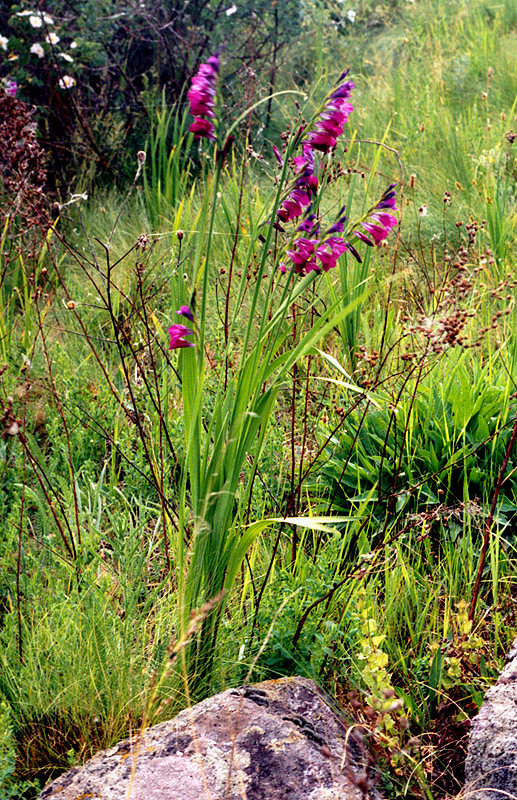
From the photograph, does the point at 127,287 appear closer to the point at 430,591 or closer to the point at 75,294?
the point at 75,294

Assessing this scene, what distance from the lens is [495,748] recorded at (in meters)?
1.29

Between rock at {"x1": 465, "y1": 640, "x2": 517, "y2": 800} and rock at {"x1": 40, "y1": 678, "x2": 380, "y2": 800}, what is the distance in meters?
0.20

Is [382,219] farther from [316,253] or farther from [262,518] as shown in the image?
[262,518]

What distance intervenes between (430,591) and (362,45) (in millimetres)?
6917

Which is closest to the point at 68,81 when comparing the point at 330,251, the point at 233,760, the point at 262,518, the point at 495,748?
the point at 262,518

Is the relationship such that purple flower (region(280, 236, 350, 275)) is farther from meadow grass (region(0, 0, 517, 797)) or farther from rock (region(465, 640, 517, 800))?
rock (region(465, 640, 517, 800))

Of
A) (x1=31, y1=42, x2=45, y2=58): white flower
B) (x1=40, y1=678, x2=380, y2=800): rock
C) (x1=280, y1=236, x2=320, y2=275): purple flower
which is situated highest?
(x1=31, y1=42, x2=45, y2=58): white flower

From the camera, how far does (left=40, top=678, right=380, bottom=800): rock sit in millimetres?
1255

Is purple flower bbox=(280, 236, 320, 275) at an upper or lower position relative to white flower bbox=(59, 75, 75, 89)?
lower

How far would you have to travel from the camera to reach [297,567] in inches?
75.5

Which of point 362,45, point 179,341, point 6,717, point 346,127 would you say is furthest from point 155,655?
point 362,45

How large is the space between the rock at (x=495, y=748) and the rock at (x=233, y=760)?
20 cm

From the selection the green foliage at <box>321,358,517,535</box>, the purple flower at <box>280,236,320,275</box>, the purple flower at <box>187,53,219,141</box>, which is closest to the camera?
the purple flower at <box>187,53,219,141</box>

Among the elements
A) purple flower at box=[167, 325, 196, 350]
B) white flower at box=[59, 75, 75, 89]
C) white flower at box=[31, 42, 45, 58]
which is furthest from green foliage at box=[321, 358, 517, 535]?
white flower at box=[31, 42, 45, 58]
